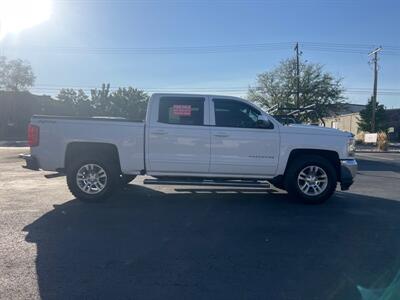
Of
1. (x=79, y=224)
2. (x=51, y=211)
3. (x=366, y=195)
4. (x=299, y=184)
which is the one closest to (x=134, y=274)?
(x=79, y=224)

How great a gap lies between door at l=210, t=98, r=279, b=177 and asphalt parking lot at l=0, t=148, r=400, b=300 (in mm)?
735

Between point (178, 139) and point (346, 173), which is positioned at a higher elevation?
point (178, 139)

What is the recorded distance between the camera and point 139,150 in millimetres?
8242

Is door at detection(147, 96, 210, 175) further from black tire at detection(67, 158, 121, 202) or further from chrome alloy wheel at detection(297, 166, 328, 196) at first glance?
chrome alloy wheel at detection(297, 166, 328, 196)

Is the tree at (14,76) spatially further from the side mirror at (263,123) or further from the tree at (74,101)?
the side mirror at (263,123)

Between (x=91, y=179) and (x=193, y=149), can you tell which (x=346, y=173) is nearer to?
(x=193, y=149)

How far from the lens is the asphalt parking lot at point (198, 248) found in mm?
4215

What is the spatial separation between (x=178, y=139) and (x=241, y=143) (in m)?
1.24

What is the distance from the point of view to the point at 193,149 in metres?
8.30

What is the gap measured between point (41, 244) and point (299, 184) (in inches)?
197

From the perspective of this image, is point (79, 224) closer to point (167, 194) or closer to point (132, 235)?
point (132, 235)

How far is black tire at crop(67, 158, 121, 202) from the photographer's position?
8156 millimetres

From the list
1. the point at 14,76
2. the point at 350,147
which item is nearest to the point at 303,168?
the point at 350,147

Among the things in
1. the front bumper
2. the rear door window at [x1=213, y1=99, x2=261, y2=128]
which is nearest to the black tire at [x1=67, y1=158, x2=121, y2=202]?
the rear door window at [x1=213, y1=99, x2=261, y2=128]
